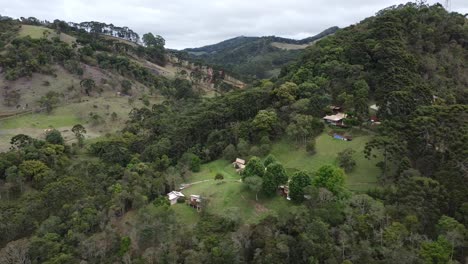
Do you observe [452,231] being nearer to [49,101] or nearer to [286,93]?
[286,93]

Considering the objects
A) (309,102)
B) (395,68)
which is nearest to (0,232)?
(309,102)

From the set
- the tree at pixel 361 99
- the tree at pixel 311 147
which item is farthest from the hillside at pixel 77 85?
the tree at pixel 361 99

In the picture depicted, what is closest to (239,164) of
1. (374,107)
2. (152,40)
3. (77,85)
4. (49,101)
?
(374,107)

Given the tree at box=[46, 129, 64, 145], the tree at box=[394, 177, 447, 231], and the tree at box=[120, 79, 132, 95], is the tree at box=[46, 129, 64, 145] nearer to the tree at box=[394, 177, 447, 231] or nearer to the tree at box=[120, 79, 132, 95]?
Answer: the tree at box=[120, 79, 132, 95]

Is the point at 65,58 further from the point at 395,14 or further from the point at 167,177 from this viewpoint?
the point at 395,14

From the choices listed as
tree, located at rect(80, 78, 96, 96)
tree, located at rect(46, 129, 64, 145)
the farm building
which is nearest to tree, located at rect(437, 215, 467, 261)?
the farm building
